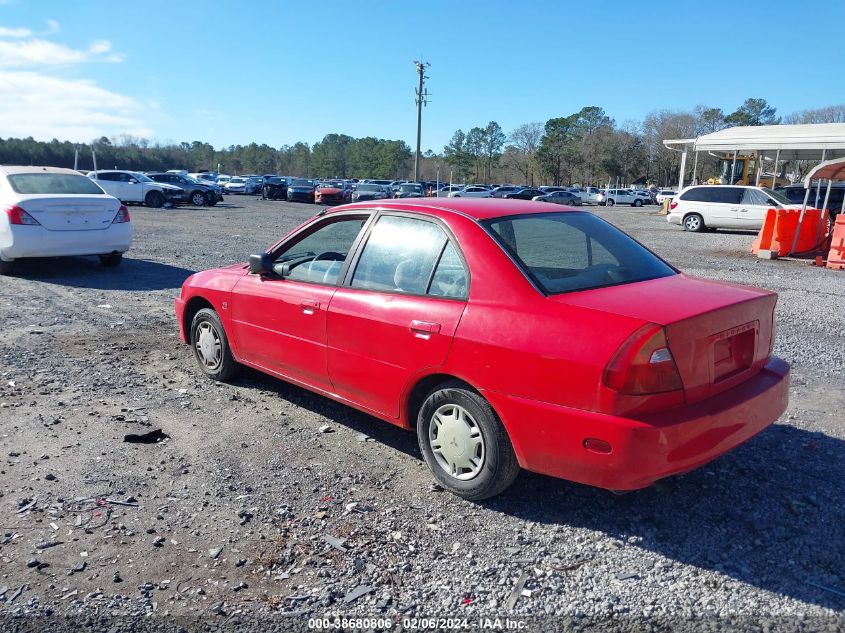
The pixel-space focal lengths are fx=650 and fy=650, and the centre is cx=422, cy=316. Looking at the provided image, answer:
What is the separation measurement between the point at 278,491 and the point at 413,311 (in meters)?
1.26

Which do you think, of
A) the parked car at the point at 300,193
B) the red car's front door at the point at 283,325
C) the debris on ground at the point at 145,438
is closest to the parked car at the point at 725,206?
the red car's front door at the point at 283,325

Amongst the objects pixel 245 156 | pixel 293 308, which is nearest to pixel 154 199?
pixel 293 308

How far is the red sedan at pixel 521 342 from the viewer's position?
2924mm

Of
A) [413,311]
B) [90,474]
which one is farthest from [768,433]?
[90,474]

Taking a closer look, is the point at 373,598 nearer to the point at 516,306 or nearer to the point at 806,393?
the point at 516,306

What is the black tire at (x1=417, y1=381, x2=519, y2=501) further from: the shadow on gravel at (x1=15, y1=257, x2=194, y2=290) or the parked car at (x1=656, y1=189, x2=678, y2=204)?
the parked car at (x1=656, y1=189, x2=678, y2=204)

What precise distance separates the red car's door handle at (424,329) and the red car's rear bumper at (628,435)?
0.46 meters

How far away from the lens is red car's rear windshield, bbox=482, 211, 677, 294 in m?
3.53

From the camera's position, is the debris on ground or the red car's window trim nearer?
the red car's window trim

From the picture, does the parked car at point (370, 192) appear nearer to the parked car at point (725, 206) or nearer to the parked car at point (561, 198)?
the parked car at point (561, 198)

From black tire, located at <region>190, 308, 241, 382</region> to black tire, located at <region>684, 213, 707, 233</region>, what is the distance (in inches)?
822

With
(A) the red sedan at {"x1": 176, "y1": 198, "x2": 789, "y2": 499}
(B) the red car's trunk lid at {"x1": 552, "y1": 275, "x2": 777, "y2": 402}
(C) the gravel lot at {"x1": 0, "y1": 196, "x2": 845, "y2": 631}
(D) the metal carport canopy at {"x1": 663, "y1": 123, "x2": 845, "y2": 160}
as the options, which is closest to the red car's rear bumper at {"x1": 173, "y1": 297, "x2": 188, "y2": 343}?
(C) the gravel lot at {"x1": 0, "y1": 196, "x2": 845, "y2": 631}

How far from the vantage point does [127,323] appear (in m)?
7.40

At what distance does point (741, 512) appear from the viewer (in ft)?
11.2
